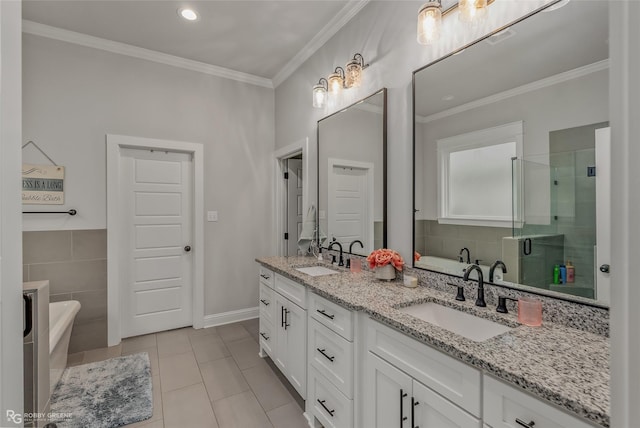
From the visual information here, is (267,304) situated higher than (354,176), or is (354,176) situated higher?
(354,176)

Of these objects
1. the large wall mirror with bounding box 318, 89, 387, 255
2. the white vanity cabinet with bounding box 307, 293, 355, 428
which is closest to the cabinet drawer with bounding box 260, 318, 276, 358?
the white vanity cabinet with bounding box 307, 293, 355, 428

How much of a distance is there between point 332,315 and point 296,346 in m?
0.59

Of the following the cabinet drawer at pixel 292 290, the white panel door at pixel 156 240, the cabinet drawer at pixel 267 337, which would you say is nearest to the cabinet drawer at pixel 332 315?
the cabinet drawer at pixel 292 290

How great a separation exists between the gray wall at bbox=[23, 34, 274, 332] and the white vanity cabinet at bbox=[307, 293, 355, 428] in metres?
2.04

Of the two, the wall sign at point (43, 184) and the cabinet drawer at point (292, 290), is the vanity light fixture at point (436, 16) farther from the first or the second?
the wall sign at point (43, 184)

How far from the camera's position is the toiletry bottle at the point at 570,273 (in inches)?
50.6

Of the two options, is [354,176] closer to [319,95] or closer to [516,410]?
[319,95]

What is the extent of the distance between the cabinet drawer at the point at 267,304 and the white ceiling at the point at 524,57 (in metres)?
1.82

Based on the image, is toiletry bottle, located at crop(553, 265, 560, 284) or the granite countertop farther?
toiletry bottle, located at crop(553, 265, 560, 284)

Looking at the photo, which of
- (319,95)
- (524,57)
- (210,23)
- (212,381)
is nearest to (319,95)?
(319,95)

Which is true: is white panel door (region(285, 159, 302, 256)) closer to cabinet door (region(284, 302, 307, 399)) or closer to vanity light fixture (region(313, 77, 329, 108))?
vanity light fixture (region(313, 77, 329, 108))

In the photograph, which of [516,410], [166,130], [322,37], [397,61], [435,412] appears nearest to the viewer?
[516,410]

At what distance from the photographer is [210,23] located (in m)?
2.76

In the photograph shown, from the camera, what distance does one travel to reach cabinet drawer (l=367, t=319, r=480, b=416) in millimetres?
1051
